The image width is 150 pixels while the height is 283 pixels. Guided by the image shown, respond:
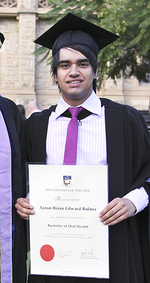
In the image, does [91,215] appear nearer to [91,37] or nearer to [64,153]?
[64,153]

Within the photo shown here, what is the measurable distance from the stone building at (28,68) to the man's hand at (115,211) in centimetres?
1365

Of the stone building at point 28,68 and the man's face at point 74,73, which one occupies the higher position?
the stone building at point 28,68

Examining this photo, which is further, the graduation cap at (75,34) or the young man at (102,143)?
the graduation cap at (75,34)

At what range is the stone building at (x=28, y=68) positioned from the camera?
15.2 meters

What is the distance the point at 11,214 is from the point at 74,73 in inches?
33.0

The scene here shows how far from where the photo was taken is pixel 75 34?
1.85m

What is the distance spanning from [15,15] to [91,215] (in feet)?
51.3

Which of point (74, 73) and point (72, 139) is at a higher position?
point (74, 73)

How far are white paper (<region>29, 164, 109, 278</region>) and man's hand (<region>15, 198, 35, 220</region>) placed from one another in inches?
1.1

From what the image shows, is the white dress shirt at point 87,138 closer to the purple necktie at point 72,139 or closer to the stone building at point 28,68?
the purple necktie at point 72,139

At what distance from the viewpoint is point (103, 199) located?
59.5 inches

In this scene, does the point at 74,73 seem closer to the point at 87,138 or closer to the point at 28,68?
the point at 87,138

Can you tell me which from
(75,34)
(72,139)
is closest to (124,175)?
(72,139)

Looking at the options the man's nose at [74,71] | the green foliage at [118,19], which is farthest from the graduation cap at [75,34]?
the green foliage at [118,19]
